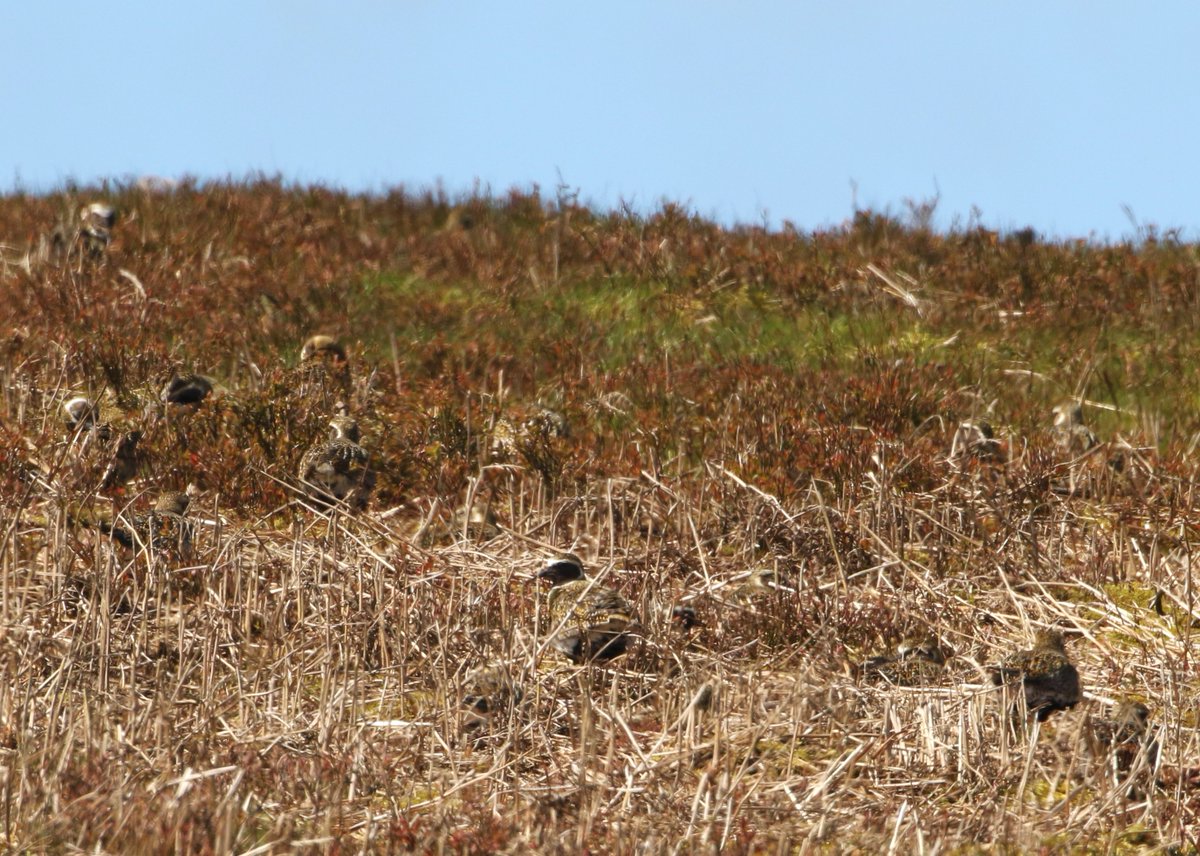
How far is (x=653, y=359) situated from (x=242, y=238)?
3.73 meters

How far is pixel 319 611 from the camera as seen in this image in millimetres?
4805

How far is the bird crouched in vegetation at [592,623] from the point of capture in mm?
4738

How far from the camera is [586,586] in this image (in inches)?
195

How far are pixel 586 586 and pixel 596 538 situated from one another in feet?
Result: 3.59

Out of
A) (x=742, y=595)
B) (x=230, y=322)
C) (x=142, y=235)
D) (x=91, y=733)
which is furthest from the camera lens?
(x=142, y=235)

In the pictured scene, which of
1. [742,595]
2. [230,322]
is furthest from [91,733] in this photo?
[230,322]

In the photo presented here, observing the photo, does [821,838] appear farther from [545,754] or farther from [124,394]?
[124,394]

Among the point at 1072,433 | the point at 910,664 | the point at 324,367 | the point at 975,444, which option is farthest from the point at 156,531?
the point at 1072,433

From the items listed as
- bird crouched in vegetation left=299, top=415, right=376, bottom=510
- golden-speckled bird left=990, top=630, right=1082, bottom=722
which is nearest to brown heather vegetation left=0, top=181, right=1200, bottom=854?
golden-speckled bird left=990, top=630, right=1082, bottom=722

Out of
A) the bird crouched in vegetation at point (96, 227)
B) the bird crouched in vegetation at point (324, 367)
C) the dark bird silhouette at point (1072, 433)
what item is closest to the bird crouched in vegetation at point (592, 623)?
the bird crouched in vegetation at point (324, 367)

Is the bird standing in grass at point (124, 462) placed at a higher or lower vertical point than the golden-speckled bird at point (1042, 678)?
higher

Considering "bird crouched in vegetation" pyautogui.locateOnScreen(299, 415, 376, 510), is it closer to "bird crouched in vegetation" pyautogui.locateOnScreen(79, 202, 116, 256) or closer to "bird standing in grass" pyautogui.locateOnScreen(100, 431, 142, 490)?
"bird standing in grass" pyautogui.locateOnScreen(100, 431, 142, 490)

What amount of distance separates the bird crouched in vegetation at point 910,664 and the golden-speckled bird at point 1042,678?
26 cm

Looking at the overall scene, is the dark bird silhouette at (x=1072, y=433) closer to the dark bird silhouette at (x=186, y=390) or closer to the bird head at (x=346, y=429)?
the bird head at (x=346, y=429)
